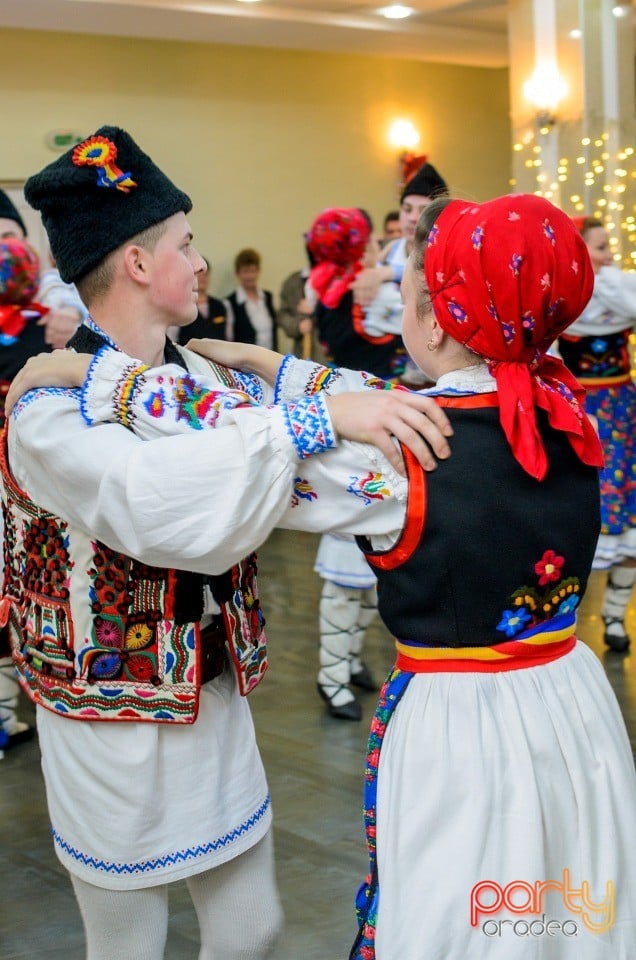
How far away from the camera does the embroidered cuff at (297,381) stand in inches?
73.0

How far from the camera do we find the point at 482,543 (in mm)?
1400

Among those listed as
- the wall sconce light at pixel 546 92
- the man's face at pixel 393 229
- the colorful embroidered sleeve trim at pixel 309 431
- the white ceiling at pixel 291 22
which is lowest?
the colorful embroidered sleeve trim at pixel 309 431

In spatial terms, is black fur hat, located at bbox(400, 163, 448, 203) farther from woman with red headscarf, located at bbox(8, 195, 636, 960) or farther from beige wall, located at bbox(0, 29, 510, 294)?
beige wall, located at bbox(0, 29, 510, 294)

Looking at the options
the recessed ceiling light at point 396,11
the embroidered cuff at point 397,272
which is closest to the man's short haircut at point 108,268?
the embroidered cuff at point 397,272

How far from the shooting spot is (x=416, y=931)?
140 cm

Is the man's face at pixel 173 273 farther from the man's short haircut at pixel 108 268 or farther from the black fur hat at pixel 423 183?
the black fur hat at pixel 423 183

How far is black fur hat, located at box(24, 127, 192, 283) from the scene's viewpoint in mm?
1629

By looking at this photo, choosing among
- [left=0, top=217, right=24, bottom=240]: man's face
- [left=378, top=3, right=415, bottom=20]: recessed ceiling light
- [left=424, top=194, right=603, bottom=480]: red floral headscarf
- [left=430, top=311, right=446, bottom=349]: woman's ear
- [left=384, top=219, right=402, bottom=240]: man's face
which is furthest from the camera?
[left=378, top=3, right=415, bottom=20]: recessed ceiling light

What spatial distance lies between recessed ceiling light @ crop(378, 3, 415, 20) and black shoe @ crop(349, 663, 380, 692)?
230 inches

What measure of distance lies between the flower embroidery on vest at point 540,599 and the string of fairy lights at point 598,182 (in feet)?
20.6

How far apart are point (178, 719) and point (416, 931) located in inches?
17.1

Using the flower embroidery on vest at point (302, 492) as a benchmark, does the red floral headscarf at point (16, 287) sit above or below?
above

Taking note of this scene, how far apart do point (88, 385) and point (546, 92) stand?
6.89 meters

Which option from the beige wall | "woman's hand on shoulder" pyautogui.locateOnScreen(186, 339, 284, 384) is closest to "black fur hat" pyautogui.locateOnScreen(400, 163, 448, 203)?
"woman's hand on shoulder" pyautogui.locateOnScreen(186, 339, 284, 384)
